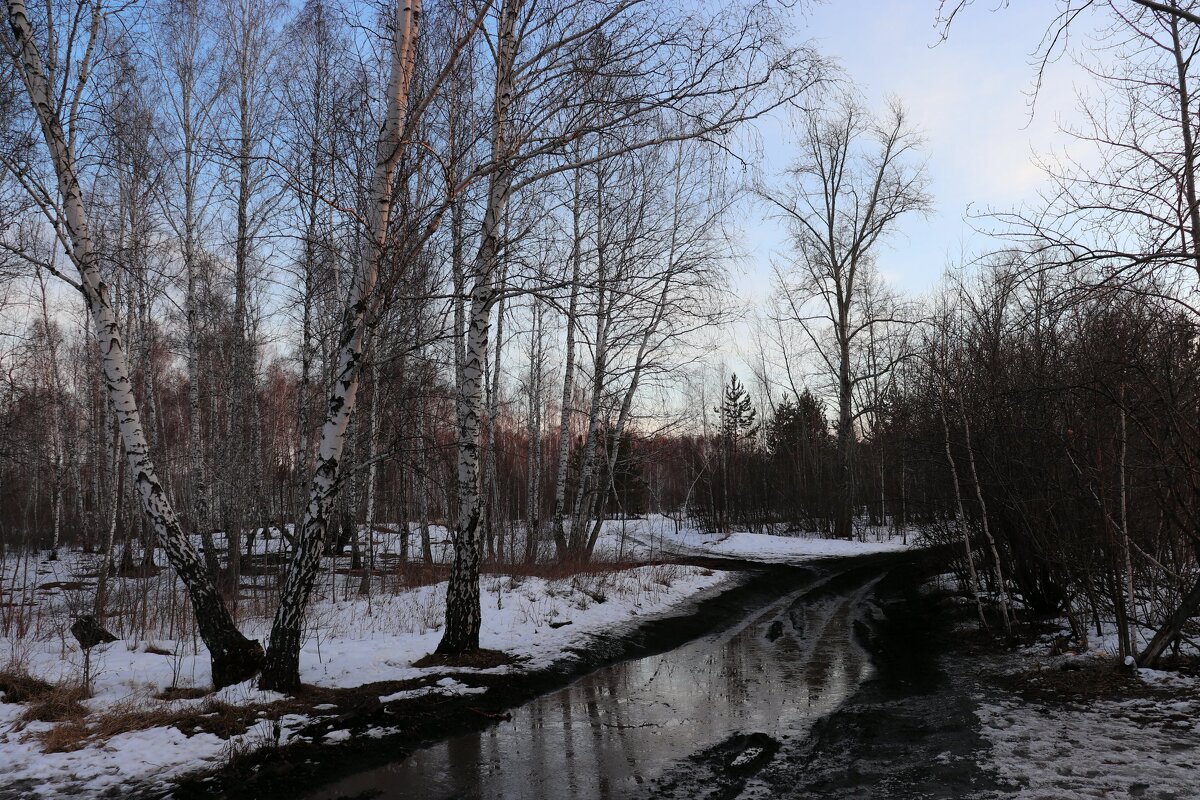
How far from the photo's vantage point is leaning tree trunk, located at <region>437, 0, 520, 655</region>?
25.6ft

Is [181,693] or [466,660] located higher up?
[181,693]

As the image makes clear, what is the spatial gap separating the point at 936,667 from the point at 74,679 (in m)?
9.47

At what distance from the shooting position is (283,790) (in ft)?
16.1

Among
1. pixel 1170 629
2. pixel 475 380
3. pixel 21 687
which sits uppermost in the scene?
pixel 475 380

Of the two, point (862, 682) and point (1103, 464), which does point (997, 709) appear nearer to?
point (862, 682)

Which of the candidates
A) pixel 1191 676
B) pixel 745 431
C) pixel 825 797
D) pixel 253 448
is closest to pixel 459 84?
pixel 825 797

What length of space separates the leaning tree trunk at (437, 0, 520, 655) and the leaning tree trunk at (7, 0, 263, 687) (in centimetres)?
230

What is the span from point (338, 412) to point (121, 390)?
2.08m

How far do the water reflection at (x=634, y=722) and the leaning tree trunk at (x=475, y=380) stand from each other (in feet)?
4.97

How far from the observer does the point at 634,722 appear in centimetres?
676

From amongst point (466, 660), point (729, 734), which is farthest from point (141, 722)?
point (729, 734)

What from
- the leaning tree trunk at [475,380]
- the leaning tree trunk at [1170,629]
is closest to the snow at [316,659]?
the leaning tree trunk at [475,380]

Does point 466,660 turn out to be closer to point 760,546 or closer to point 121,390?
point 121,390

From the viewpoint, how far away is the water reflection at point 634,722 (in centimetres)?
515
